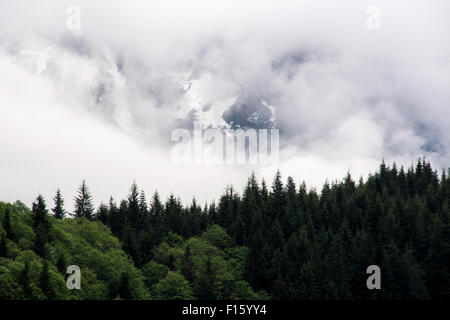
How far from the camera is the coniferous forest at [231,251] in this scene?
127 meters

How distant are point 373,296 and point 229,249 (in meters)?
45.8

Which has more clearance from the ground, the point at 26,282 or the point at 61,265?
the point at 61,265

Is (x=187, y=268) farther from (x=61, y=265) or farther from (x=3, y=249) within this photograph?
(x=3, y=249)

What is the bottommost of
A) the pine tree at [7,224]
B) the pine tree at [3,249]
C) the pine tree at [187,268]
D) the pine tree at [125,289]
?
the pine tree at [125,289]

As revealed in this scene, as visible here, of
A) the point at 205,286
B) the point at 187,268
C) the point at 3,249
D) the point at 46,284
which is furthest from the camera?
the point at 187,268

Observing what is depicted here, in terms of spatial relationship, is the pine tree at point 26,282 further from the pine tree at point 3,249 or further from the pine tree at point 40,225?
the pine tree at point 40,225

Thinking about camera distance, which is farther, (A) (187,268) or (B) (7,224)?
(A) (187,268)

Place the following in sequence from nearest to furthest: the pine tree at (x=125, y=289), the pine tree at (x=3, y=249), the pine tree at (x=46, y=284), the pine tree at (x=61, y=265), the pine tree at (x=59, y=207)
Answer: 1. the pine tree at (x=46, y=284)
2. the pine tree at (x=3, y=249)
3. the pine tree at (x=125, y=289)
4. the pine tree at (x=61, y=265)
5. the pine tree at (x=59, y=207)

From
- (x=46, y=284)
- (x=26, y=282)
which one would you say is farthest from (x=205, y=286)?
(x=26, y=282)

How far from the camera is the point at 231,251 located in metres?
175

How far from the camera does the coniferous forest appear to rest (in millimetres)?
126812

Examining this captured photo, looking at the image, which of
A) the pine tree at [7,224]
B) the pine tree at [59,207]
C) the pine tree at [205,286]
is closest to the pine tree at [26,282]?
the pine tree at [7,224]
